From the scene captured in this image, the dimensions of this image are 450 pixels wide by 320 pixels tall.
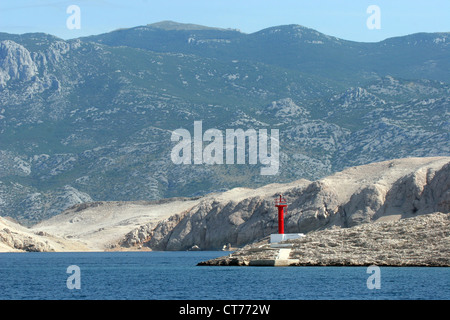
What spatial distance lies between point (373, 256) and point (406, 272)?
30.8 ft

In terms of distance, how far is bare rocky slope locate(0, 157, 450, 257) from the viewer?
131500 mm

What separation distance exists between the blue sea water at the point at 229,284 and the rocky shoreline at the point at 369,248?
280 centimetres

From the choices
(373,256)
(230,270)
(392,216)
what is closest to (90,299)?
(230,270)

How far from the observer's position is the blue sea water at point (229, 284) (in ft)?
229

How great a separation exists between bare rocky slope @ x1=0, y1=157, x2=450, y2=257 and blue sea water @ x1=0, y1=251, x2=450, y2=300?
27633 mm

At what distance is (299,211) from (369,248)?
47590mm
